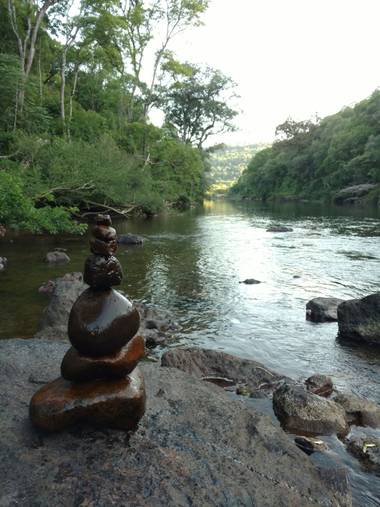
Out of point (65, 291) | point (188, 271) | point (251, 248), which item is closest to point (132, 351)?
point (65, 291)

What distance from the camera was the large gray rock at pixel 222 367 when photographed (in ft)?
25.7

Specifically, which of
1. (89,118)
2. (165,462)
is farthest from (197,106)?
(165,462)

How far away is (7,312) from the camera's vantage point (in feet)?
37.2

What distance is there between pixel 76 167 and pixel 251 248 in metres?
12.2

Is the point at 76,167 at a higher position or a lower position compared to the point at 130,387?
higher

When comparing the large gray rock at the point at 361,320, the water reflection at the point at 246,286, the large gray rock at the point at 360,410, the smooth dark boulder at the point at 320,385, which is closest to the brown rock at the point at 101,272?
the large gray rock at the point at 360,410

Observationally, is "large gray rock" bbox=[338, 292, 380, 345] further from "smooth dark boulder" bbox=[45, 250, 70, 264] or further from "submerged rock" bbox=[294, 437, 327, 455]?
"smooth dark boulder" bbox=[45, 250, 70, 264]

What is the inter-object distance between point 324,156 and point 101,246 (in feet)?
265

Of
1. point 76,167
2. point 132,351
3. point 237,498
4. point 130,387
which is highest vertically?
point 76,167

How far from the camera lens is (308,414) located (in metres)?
6.25

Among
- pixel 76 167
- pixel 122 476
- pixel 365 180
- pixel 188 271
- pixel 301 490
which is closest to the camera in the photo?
pixel 122 476

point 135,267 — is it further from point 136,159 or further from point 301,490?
point 136,159

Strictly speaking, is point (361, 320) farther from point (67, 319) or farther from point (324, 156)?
point (324, 156)

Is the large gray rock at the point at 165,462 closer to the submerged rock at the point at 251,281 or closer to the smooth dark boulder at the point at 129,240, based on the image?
the submerged rock at the point at 251,281
